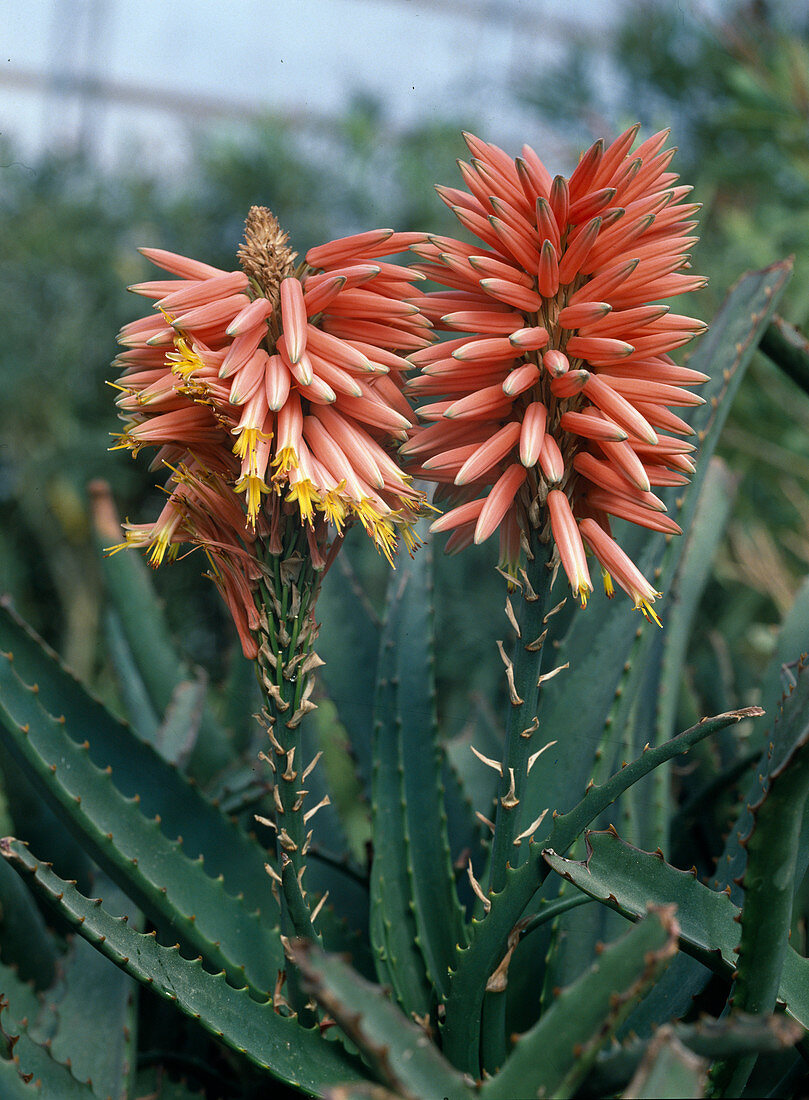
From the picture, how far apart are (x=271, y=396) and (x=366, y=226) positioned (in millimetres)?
1426

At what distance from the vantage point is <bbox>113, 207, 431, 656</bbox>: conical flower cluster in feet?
1.22

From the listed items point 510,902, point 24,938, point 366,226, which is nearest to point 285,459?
point 510,902

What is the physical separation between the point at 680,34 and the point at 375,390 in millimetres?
1772

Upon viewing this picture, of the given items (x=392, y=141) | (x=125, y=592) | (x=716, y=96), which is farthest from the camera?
(x=392, y=141)

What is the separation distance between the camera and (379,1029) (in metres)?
0.29

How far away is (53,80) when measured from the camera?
4.57 ft

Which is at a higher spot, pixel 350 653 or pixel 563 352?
pixel 563 352

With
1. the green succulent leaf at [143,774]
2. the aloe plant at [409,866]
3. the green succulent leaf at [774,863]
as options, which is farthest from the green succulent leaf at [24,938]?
the green succulent leaf at [774,863]

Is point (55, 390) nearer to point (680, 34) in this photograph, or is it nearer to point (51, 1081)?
point (680, 34)

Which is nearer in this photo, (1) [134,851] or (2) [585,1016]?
(2) [585,1016]

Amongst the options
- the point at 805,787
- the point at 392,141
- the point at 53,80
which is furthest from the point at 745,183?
the point at 805,787

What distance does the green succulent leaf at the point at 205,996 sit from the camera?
385 mm

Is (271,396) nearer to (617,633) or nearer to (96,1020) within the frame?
(617,633)

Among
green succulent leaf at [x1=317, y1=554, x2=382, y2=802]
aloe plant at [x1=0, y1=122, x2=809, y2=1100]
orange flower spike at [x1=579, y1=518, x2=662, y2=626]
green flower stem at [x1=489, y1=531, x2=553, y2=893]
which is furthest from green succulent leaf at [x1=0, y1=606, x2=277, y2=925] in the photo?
orange flower spike at [x1=579, y1=518, x2=662, y2=626]
